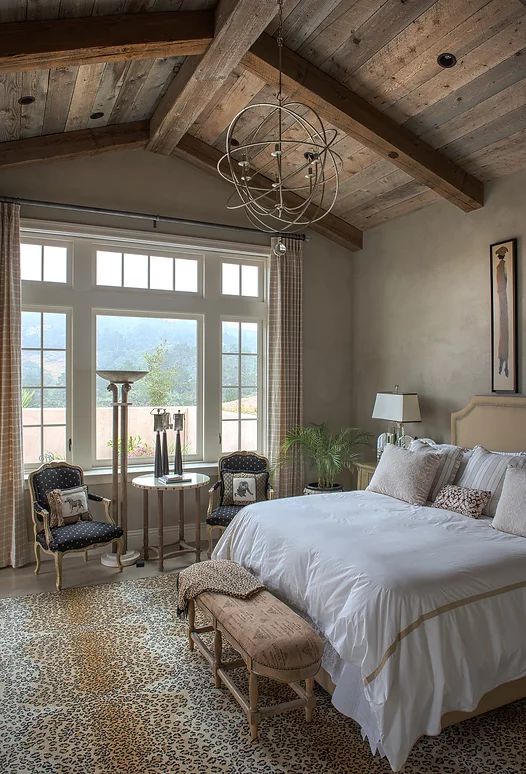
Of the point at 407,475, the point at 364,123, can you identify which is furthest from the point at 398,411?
the point at 364,123

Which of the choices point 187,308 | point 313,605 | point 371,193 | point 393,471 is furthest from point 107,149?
point 313,605

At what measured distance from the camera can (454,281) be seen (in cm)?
488

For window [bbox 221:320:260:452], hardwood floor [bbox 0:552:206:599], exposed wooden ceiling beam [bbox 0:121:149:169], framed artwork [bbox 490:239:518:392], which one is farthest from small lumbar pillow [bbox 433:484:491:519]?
exposed wooden ceiling beam [bbox 0:121:149:169]

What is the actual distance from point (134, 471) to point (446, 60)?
4.00 metres

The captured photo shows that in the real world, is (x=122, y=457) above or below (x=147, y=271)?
below

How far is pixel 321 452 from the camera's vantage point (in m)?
5.50

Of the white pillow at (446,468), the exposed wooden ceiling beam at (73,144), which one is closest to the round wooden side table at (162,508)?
the white pillow at (446,468)

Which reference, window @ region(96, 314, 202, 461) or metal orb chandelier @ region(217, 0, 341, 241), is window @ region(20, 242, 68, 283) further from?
metal orb chandelier @ region(217, 0, 341, 241)

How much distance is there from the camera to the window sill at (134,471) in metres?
5.05

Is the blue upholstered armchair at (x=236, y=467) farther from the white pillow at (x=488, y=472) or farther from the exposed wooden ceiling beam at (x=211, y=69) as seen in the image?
the exposed wooden ceiling beam at (x=211, y=69)

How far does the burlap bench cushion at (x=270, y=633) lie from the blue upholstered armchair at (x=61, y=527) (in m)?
1.71

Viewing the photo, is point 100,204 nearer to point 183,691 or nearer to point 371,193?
point 371,193

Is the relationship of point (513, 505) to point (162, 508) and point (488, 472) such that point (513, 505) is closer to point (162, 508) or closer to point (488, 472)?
point (488, 472)

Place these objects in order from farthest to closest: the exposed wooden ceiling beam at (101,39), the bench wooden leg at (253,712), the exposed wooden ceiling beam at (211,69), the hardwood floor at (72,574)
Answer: the hardwood floor at (72,574), the exposed wooden ceiling beam at (211,69), the exposed wooden ceiling beam at (101,39), the bench wooden leg at (253,712)
